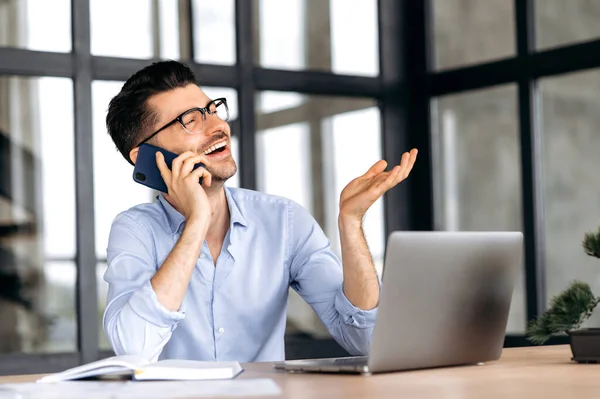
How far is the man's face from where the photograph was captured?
2426mm

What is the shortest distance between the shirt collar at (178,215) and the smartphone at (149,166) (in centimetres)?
→ 5

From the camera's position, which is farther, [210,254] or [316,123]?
[316,123]

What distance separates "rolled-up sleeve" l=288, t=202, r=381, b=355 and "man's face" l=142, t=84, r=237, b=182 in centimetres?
23

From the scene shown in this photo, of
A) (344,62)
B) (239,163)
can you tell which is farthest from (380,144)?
(239,163)

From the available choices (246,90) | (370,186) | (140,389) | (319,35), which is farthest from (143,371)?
(319,35)

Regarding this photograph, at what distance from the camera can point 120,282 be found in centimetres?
214

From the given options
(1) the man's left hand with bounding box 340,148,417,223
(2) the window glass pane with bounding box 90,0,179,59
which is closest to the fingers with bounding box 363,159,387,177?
(1) the man's left hand with bounding box 340,148,417,223

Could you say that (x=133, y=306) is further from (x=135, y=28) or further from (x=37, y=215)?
(x=135, y=28)

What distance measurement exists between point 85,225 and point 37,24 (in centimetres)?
86

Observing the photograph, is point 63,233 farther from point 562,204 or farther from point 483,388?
point 483,388

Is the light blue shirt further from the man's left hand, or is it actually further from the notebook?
the notebook

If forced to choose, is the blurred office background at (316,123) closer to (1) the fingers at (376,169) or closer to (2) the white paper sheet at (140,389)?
(1) the fingers at (376,169)

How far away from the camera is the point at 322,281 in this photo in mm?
2414

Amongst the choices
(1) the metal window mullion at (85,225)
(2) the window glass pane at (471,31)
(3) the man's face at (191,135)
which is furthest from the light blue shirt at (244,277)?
(2) the window glass pane at (471,31)
